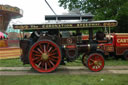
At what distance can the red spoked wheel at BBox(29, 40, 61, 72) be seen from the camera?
24.3ft

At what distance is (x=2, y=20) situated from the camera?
42719 millimetres

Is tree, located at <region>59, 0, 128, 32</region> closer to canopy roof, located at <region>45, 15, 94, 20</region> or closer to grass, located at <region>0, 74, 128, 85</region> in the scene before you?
canopy roof, located at <region>45, 15, 94, 20</region>

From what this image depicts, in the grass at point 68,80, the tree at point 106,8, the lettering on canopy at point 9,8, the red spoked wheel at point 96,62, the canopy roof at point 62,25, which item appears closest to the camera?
the grass at point 68,80

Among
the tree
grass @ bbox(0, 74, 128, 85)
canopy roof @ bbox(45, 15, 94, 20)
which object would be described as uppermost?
the tree

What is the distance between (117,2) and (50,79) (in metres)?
13.1

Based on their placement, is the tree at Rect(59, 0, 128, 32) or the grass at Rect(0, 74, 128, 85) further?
the tree at Rect(59, 0, 128, 32)

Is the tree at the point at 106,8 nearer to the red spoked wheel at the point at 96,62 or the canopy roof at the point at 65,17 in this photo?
the canopy roof at the point at 65,17

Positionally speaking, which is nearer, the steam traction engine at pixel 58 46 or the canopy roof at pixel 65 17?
the steam traction engine at pixel 58 46

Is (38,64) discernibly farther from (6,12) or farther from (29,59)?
(6,12)

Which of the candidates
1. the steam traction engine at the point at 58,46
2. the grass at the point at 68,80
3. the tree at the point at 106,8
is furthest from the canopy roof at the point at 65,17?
the tree at the point at 106,8

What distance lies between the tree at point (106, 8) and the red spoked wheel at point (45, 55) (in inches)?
382

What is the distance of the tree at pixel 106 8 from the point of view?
16.5m

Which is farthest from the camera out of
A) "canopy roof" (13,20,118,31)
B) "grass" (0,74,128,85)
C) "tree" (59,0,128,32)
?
"tree" (59,0,128,32)

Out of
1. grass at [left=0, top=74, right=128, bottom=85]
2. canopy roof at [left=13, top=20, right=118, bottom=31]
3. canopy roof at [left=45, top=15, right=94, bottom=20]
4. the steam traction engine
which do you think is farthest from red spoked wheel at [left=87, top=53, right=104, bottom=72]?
canopy roof at [left=45, top=15, right=94, bottom=20]
